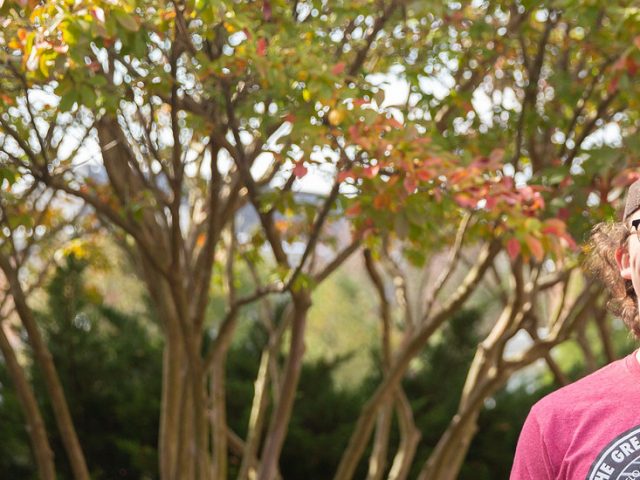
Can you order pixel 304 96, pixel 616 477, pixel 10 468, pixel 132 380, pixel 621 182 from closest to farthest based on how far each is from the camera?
pixel 616 477, pixel 304 96, pixel 621 182, pixel 10 468, pixel 132 380

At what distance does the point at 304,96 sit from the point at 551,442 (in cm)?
173

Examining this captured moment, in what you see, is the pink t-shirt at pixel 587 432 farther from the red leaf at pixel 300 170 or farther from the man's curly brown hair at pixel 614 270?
the red leaf at pixel 300 170

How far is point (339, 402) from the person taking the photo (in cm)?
680

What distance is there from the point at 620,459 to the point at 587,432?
0.07m

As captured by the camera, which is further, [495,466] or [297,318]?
[495,466]

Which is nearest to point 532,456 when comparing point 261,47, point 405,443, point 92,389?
point 261,47

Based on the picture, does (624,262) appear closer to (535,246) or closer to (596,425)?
(596,425)

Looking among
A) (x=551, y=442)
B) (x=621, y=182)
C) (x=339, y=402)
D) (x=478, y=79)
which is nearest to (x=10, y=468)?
(x=339, y=402)

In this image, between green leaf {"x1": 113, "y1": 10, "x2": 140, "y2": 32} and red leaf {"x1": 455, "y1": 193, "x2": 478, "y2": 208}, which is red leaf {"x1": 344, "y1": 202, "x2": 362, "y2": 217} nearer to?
red leaf {"x1": 455, "y1": 193, "x2": 478, "y2": 208}

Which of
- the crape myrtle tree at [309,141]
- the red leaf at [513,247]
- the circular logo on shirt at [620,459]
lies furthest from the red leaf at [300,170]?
the circular logo on shirt at [620,459]

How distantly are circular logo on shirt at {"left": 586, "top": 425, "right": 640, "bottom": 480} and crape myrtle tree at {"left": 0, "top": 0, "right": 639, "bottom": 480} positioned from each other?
4.82 feet

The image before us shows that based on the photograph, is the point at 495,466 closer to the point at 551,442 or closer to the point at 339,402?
the point at 339,402

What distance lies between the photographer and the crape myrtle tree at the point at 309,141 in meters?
3.03

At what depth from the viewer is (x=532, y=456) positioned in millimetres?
1620
